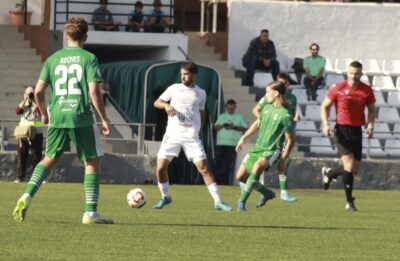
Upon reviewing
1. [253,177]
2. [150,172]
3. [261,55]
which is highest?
[261,55]

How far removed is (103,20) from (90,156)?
73.6 ft

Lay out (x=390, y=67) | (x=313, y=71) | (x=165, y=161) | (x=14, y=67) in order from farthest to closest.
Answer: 1. (x=390, y=67)
2. (x=313, y=71)
3. (x=14, y=67)
4. (x=165, y=161)

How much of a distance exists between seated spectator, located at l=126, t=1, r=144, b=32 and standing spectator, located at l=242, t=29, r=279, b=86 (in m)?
2.67

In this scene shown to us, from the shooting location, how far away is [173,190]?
2811cm

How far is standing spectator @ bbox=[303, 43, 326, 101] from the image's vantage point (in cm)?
3694

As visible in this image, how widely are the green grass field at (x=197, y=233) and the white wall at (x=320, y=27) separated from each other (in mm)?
16969

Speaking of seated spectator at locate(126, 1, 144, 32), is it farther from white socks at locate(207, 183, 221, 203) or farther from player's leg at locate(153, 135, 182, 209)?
white socks at locate(207, 183, 221, 203)

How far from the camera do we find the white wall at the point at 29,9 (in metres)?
37.9

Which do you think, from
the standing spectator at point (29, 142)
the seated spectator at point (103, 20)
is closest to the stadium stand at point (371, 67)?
the seated spectator at point (103, 20)

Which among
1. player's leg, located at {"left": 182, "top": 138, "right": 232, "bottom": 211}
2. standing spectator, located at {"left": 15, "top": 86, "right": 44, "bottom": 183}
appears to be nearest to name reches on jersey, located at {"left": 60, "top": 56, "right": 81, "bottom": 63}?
player's leg, located at {"left": 182, "top": 138, "right": 232, "bottom": 211}

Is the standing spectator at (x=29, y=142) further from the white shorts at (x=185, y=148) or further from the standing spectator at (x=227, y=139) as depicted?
the white shorts at (x=185, y=148)

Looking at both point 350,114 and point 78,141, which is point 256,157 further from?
point 78,141

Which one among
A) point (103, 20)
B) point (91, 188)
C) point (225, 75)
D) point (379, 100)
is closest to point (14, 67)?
point (103, 20)

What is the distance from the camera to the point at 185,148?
779 inches
